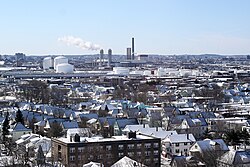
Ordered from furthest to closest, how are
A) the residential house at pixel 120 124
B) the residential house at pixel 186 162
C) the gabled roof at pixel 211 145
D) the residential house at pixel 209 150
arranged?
the residential house at pixel 120 124
the gabled roof at pixel 211 145
the residential house at pixel 209 150
the residential house at pixel 186 162

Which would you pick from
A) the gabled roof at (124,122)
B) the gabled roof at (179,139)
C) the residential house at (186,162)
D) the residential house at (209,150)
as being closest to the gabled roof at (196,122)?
the gabled roof at (124,122)

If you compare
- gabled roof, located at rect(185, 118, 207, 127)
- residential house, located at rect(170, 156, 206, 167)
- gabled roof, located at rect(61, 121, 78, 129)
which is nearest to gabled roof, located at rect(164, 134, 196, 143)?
residential house, located at rect(170, 156, 206, 167)

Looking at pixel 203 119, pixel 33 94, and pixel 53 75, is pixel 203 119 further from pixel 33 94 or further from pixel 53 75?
pixel 53 75

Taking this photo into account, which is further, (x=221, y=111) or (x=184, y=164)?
(x=221, y=111)

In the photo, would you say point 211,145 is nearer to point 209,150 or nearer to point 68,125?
point 209,150

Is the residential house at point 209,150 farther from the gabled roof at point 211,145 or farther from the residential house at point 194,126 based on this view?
the residential house at point 194,126

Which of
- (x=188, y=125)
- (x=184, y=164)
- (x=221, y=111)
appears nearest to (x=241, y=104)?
(x=221, y=111)

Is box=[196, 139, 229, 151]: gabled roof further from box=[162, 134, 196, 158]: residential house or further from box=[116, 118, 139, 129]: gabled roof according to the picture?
box=[116, 118, 139, 129]: gabled roof

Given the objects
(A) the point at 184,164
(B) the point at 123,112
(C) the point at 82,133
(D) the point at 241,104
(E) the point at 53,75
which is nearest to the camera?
(A) the point at 184,164

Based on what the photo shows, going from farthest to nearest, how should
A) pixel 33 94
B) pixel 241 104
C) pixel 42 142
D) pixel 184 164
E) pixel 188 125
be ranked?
pixel 33 94
pixel 241 104
pixel 188 125
pixel 42 142
pixel 184 164
